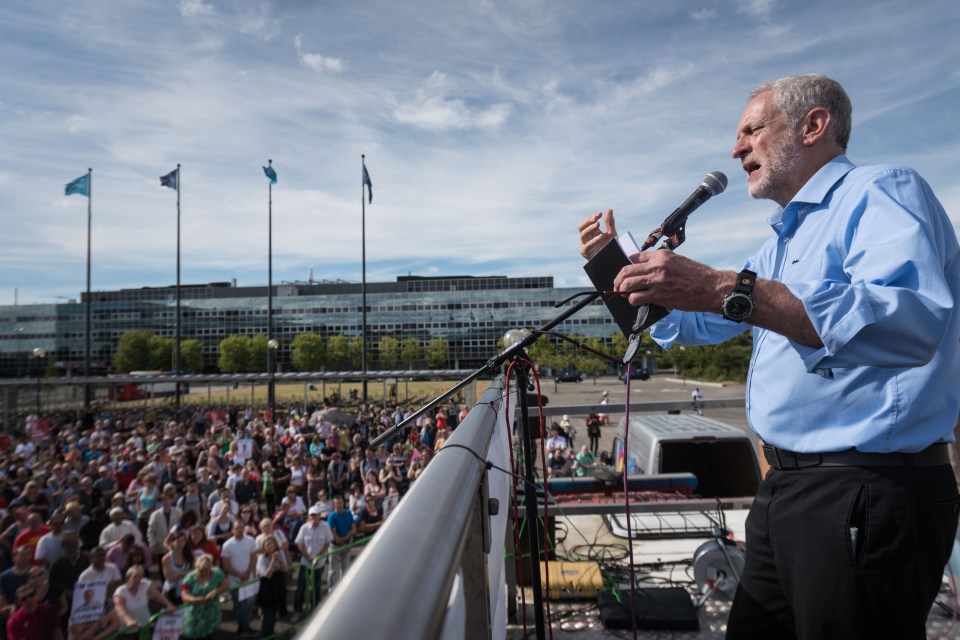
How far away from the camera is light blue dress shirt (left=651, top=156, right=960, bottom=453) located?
130cm

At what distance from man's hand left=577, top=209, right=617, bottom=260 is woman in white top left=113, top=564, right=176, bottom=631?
7970 millimetres

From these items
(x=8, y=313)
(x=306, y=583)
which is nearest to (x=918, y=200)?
(x=306, y=583)

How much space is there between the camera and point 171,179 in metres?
37.8

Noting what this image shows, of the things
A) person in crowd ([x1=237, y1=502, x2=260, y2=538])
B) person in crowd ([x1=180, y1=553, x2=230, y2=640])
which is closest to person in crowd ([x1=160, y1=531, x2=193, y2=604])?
person in crowd ([x1=180, y1=553, x2=230, y2=640])

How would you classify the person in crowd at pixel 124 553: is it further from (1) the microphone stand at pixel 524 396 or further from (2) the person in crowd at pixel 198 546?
(1) the microphone stand at pixel 524 396

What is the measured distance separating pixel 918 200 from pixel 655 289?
70 centimetres

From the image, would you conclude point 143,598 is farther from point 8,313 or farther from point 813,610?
point 8,313

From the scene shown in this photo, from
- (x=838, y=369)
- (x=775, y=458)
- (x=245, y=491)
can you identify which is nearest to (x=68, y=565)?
(x=245, y=491)

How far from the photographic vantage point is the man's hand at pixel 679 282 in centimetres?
142

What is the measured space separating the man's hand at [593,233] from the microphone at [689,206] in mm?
188

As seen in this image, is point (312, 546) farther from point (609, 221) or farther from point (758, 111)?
point (758, 111)

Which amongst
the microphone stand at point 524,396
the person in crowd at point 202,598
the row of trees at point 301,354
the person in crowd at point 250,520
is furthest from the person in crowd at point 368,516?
the row of trees at point 301,354

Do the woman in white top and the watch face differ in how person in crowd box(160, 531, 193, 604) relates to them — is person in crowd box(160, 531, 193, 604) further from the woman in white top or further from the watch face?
the watch face

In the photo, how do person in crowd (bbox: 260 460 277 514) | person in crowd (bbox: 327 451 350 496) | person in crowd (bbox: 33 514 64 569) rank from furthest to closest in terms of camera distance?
person in crowd (bbox: 327 451 350 496)
person in crowd (bbox: 260 460 277 514)
person in crowd (bbox: 33 514 64 569)
